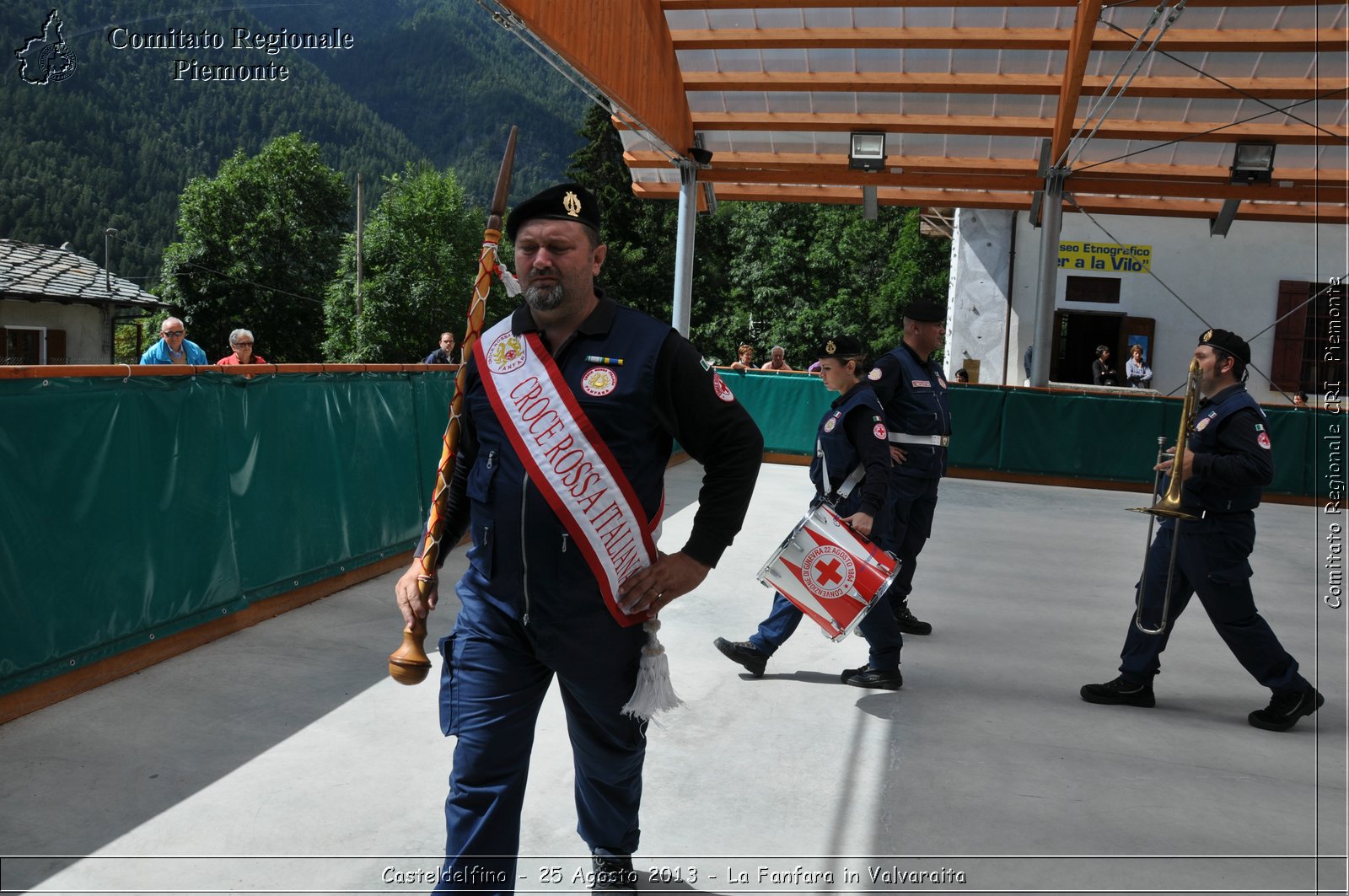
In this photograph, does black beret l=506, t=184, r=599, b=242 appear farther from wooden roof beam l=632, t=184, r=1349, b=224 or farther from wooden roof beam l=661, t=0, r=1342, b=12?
wooden roof beam l=632, t=184, r=1349, b=224

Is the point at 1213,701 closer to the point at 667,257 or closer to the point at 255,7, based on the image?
the point at 667,257

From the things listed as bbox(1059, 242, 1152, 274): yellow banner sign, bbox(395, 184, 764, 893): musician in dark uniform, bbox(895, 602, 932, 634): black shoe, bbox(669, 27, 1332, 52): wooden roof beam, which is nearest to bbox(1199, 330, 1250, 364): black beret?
bbox(895, 602, 932, 634): black shoe

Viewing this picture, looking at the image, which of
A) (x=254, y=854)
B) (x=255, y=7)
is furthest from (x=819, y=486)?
(x=255, y=7)

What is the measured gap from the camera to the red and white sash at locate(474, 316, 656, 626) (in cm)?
285

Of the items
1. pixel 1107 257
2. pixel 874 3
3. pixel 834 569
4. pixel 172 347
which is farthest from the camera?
pixel 1107 257

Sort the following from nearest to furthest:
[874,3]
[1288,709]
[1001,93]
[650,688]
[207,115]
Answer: [650,688] → [1288,709] → [874,3] → [1001,93] → [207,115]

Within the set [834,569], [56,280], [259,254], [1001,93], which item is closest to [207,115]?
[259,254]

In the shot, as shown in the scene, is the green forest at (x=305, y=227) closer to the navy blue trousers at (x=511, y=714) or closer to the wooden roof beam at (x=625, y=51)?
the wooden roof beam at (x=625, y=51)

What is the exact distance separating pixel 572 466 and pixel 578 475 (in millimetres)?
30

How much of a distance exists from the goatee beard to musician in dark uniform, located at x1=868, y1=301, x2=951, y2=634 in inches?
152

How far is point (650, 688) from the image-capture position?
9.78 ft

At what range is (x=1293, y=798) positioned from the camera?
4473 millimetres

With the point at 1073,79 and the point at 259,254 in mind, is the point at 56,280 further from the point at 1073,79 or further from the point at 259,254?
the point at 1073,79

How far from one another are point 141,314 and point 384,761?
4534cm
